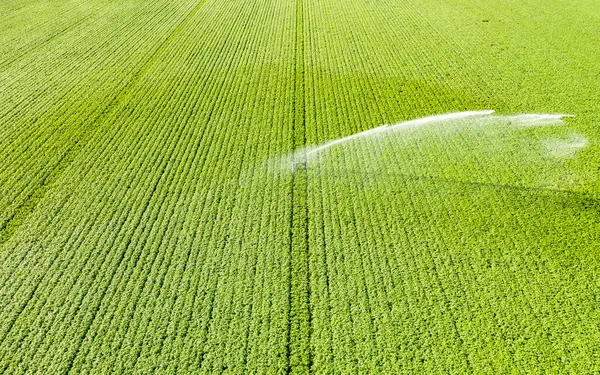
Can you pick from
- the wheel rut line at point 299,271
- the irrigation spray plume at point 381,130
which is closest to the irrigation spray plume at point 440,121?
the irrigation spray plume at point 381,130

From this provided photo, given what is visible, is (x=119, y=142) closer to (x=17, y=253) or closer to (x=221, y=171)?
(x=221, y=171)

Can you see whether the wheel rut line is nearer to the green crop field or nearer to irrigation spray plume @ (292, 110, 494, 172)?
the green crop field

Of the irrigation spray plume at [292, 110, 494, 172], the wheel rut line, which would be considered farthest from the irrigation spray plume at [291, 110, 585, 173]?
the wheel rut line

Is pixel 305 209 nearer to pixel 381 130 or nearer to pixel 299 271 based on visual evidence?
pixel 299 271

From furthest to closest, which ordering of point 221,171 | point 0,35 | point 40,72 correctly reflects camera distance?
point 0,35 → point 40,72 → point 221,171

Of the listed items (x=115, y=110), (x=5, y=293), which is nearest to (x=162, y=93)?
(x=115, y=110)

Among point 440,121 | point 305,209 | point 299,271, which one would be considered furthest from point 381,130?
point 299,271

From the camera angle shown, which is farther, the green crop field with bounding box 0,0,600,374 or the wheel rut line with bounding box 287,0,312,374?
the green crop field with bounding box 0,0,600,374

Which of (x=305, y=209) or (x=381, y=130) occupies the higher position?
(x=381, y=130)

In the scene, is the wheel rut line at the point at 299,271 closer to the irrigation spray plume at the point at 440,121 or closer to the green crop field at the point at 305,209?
the green crop field at the point at 305,209
